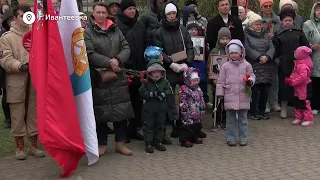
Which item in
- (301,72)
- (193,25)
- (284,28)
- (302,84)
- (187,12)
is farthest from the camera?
(187,12)

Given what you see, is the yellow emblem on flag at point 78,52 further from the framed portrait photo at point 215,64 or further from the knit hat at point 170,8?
the framed portrait photo at point 215,64

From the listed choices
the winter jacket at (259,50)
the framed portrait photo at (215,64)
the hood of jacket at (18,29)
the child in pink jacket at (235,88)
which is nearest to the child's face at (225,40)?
the framed portrait photo at (215,64)

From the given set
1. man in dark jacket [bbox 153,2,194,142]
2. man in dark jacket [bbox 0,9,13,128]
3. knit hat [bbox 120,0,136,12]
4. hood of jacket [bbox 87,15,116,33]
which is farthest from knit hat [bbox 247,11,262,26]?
man in dark jacket [bbox 0,9,13,128]

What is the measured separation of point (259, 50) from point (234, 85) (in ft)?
4.83

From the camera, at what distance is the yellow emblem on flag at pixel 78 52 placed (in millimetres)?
5875

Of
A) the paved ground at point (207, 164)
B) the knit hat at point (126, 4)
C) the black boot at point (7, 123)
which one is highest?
the knit hat at point (126, 4)

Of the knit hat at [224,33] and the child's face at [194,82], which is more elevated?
the knit hat at [224,33]

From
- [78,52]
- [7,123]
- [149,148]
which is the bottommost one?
[149,148]

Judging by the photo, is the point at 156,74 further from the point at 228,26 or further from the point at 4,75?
the point at 4,75

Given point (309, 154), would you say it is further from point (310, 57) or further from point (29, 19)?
point (29, 19)

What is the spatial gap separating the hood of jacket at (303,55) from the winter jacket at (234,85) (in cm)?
134

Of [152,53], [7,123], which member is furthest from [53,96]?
[7,123]

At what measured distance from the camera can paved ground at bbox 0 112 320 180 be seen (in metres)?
5.85

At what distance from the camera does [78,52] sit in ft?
19.3
